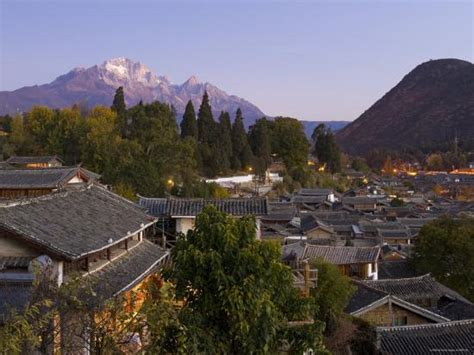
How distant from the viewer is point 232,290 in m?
6.93

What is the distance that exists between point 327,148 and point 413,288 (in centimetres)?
5931

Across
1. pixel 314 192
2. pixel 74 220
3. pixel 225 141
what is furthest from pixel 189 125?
pixel 74 220

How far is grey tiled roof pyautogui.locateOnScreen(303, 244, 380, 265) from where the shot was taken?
29438mm

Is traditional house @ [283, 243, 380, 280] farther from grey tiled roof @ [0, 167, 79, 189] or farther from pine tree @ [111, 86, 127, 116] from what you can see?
pine tree @ [111, 86, 127, 116]

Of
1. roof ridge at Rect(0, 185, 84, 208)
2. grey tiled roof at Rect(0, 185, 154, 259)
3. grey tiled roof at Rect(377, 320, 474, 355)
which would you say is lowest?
grey tiled roof at Rect(377, 320, 474, 355)

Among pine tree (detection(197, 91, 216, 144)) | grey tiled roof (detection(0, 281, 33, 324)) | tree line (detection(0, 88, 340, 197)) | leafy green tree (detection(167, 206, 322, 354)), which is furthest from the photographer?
pine tree (detection(197, 91, 216, 144))

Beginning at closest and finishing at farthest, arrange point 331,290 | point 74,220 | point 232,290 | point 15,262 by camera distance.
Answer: point 232,290 < point 15,262 < point 74,220 < point 331,290

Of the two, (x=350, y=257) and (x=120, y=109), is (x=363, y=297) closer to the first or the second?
(x=350, y=257)

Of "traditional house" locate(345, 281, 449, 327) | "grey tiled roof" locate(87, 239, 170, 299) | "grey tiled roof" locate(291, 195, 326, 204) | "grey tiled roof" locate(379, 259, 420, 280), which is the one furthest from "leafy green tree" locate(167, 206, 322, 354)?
"grey tiled roof" locate(291, 195, 326, 204)

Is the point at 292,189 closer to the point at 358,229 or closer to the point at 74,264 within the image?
the point at 358,229

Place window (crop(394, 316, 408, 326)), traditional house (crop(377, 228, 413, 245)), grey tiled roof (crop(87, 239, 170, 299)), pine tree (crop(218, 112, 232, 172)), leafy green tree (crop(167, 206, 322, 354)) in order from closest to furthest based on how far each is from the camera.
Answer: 1. leafy green tree (crop(167, 206, 322, 354))
2. grey tiled roof (crop(87, 239, 170, 299))
3. window (crop(394, 316, 408, 326))
4. traditional house (crop(377, 228, 413, 245))
5. pine tree (crop(218, 112, 232, 172))

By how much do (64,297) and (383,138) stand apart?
17252 centimetres

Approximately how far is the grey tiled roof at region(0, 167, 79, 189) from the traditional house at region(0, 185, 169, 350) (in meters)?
6.52

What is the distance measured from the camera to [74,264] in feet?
36.3
